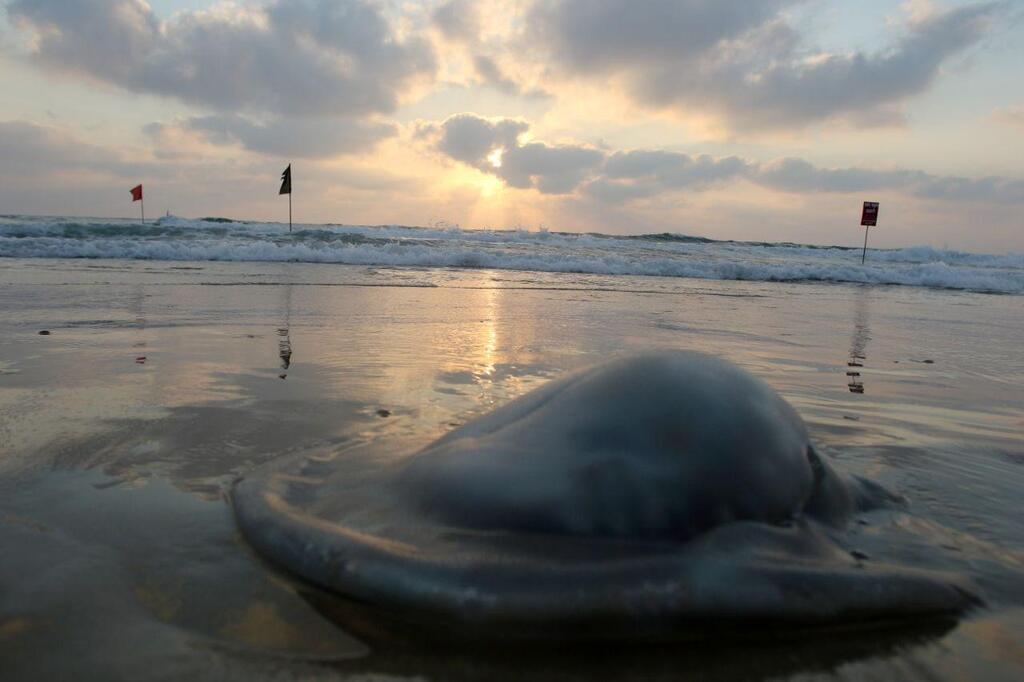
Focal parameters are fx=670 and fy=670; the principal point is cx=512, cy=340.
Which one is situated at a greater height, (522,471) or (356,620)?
(522,471)

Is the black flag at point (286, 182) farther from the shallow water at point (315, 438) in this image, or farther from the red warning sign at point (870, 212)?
the red warning sign at point (870, 212)

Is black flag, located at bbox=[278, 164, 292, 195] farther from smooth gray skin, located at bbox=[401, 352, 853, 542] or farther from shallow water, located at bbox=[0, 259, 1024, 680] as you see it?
smooth gray skin, located at bbox=[401, 352, 853, 542]

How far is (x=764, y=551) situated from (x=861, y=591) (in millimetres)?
176

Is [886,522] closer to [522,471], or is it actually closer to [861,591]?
[861,591]

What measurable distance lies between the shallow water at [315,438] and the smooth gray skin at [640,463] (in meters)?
0.25

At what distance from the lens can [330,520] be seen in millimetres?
1461

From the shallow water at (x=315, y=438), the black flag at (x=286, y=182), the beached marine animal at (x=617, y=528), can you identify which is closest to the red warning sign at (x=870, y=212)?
the shallow water at (x=315, y=438)

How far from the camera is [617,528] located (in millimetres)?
1248

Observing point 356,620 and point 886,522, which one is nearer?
point 356,620

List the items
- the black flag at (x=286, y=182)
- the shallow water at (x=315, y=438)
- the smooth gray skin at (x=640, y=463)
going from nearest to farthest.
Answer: the shallow water at (x=315, y=438) → the smooth gray skin at (x=640, y=463) → the black flag at (x=286, y=182)

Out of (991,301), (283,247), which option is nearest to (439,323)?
(283,247)

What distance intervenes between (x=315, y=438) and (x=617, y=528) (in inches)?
54.5

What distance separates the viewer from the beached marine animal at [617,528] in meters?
1.13

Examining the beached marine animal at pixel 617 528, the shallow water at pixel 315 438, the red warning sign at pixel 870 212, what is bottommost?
the shallow water at pixel 315 438
